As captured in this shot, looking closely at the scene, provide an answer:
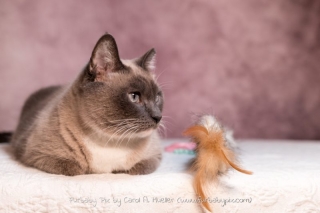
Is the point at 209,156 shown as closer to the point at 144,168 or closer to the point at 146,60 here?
the point at 144,168

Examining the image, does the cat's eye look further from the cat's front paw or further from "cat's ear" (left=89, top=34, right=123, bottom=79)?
the cat's front paw

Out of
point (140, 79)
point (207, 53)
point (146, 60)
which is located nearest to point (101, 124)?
point (140, 79)

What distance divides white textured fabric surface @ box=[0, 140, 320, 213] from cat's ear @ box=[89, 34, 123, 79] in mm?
334

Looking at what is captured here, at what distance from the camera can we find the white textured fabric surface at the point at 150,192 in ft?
3.29

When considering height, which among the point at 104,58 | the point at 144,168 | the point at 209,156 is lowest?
the point at 144,168

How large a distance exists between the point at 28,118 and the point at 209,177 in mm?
831

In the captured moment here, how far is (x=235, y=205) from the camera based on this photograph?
1.03 m

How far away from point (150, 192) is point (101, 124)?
0.87 feet

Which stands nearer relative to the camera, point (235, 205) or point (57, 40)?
point (235, 205)

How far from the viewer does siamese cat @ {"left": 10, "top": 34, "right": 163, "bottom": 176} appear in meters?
1.14

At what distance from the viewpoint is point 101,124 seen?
3.75 ft

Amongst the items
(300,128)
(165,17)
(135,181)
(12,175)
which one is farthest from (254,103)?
(12,175)

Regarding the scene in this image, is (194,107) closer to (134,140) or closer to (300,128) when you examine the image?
(300,128)

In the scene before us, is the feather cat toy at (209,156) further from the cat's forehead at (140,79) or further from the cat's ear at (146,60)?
the cat's ear at (146,60)
